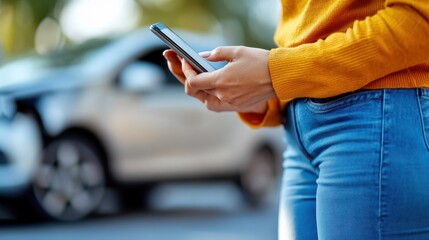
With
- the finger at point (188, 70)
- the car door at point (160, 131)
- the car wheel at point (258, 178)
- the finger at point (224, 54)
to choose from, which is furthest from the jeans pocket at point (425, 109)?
the car wheel at point (258, 178)

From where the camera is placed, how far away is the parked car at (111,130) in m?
7.05

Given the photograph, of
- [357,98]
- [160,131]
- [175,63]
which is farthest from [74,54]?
[357,98]

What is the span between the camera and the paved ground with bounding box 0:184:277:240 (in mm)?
6578

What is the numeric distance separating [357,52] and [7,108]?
5.67m

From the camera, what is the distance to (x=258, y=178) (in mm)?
9344

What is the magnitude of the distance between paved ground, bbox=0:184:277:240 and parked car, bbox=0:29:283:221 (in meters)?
0.24

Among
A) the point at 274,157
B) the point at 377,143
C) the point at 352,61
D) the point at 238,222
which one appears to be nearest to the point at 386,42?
the point at 352,61

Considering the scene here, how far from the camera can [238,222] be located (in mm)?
7727

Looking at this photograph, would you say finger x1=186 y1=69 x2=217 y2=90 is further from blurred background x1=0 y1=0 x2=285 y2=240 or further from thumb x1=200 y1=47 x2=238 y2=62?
blurred background x1=0 y1=0 x2=285 y2=240

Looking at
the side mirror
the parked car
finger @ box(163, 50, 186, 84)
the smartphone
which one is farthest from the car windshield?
the smartphone

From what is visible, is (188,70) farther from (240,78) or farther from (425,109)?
(425,109)

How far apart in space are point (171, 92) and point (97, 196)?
143 centimetres

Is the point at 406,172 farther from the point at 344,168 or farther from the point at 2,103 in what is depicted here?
the point at 2,103

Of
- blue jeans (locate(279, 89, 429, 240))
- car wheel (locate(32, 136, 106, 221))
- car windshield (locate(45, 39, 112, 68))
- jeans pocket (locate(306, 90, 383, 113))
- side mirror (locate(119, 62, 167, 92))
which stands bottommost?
car wheel (locate(32, 136, 106, 221))
